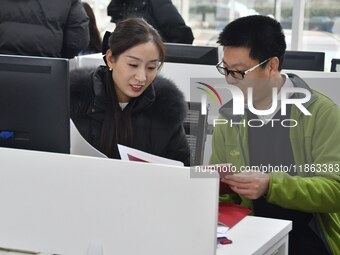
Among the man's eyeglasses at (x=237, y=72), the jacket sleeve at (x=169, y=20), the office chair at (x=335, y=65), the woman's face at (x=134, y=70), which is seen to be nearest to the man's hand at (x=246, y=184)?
the man's eyeglasses at (x=237, y=72)

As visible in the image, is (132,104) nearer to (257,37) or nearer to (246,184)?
(257,37)

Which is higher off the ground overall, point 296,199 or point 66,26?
point 66,26

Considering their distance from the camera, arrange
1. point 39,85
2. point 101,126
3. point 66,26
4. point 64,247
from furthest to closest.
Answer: point 66,26 < point 101,126 < point 39,85 < point 64,247

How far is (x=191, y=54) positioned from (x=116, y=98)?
0.52 meters

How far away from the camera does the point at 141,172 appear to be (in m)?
1.79

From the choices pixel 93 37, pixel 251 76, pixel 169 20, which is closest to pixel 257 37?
pixel 251 76

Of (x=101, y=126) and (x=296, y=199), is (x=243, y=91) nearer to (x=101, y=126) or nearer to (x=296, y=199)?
(x=296, y=199)

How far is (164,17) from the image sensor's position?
469 cm

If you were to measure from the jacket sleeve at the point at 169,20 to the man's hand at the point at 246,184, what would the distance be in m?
2.42

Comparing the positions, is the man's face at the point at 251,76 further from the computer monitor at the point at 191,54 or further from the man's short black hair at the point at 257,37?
the computer monitor at the point at 191,54

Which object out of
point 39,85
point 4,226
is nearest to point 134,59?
point 39,85

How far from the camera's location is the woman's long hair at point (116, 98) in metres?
3.02

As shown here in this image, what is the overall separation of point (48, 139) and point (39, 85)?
0.17 meters

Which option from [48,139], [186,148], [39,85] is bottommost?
[186,148]
